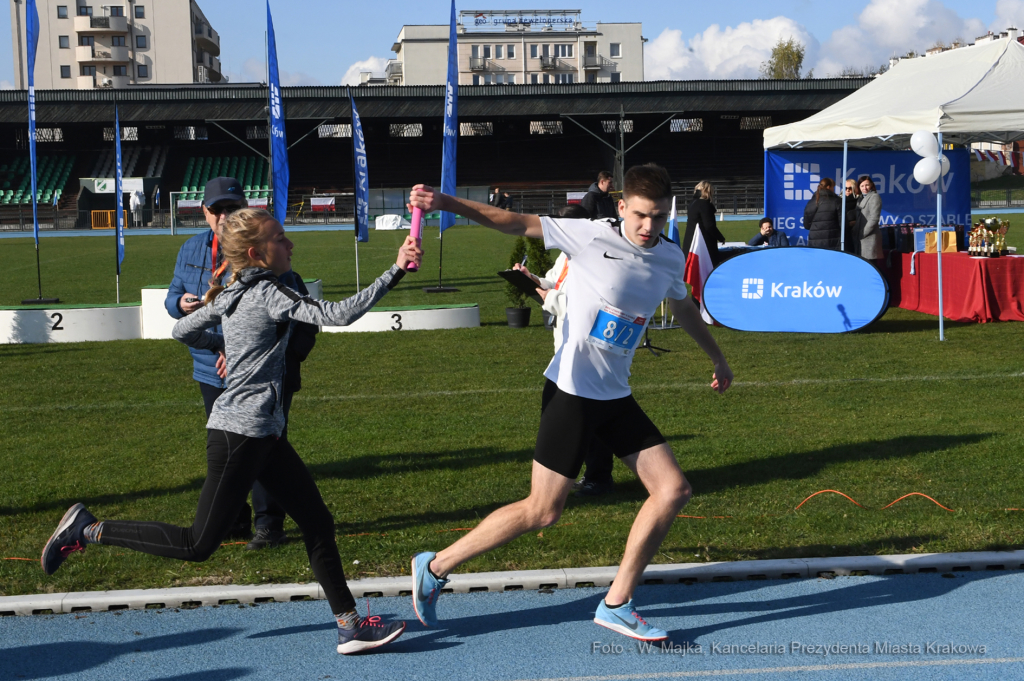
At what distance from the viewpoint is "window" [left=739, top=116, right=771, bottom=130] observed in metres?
58.8

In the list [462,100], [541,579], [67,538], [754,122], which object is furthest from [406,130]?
[67,538]

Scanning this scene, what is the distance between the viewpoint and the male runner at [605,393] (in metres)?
3.98

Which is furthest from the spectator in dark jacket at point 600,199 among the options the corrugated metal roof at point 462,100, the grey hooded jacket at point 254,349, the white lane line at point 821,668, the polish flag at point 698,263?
the corrugated metal roof at point 462,100

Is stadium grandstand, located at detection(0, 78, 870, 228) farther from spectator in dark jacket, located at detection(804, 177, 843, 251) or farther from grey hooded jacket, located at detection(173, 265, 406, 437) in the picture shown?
grey hooded jacket, located at detection(173, 265, 406, 437)

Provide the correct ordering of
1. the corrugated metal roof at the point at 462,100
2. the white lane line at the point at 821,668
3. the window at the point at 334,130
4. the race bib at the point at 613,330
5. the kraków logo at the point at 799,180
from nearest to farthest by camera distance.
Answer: the white lane line at the point at 821,668, the race bib at the point at 613,330, the kraków logo at the point at 799,180, the corrugated metal roof at the point at 462,100, the window at the point at 334,130

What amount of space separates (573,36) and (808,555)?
387ft

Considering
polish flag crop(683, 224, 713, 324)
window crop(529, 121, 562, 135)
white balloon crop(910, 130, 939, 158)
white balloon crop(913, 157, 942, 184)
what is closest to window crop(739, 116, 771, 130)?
window crop(529, 121, 562, 135)

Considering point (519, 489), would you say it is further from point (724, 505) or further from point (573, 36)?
point (573, 36)

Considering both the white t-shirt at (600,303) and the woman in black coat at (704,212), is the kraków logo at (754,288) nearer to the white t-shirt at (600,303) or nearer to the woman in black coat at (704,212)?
the woman in black coat at (704,212)

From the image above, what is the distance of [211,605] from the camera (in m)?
4.54

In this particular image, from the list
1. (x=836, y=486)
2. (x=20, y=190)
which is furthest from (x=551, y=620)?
(x=20, y=190)

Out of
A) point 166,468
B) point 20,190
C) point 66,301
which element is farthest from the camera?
point 20,190

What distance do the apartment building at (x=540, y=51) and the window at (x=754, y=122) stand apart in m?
58.8

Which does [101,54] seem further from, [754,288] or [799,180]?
[754,288]
